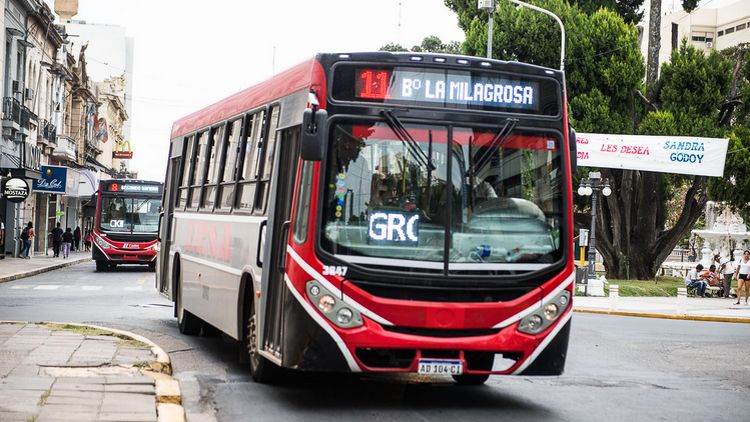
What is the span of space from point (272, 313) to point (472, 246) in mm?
1905

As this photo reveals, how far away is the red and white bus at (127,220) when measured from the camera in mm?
38438

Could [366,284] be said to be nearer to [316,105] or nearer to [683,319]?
[316,105]

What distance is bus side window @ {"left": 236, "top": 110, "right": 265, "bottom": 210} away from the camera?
38.0 ft

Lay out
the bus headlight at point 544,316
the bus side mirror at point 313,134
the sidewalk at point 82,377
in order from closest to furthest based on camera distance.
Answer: the sidewalk at point 82,377 < the bus side mirror at point 313,134 < the bus headlight at point 544,316

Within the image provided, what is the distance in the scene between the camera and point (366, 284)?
9.32 metres

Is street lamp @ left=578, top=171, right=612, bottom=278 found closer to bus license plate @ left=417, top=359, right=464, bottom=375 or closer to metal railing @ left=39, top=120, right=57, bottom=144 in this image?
bus license plate @ left=417, top=359, right=464, bottom=375

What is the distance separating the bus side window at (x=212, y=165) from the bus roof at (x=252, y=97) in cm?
18

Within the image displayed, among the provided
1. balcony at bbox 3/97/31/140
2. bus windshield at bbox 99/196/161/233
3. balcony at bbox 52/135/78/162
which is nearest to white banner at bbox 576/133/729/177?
bus windshield at bbox 99/196/161/233

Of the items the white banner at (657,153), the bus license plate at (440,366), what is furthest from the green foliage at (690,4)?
the bus license plate at (440,366)

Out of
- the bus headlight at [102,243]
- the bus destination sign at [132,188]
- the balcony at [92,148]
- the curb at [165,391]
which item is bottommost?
the curb at [165,391]

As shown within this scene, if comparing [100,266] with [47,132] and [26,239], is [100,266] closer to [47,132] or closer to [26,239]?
[26,239]

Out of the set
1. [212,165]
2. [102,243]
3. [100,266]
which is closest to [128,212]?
[102,243]

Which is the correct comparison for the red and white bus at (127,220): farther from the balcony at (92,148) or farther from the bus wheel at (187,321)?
the balcony at (92,148)

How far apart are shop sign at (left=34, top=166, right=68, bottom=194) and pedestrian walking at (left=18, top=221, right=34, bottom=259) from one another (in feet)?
11.5
